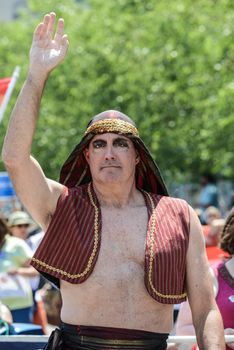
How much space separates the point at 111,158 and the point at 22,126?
1.36 ft

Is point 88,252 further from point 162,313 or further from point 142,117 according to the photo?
point 142,117

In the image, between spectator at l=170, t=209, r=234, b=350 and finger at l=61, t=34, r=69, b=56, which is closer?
finger at l=61, t=34, r=69, b=56

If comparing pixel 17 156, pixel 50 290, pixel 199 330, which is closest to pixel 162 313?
pixel 199 330

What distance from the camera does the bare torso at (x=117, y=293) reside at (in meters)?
4.09

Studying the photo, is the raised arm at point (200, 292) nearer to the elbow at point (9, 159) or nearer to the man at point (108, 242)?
the man at point (108, 242)

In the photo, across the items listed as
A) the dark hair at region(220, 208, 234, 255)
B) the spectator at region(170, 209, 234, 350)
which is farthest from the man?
the dark hair at region(220, 208, 234, 255)

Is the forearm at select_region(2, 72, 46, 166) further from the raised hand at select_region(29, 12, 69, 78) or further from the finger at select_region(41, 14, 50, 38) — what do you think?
the finger at select_region(41, 14, 50, 38)

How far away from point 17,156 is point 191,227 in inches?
32.4

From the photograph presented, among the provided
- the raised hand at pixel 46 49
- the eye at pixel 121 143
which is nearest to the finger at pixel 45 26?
the raised hand at pixel 46 49

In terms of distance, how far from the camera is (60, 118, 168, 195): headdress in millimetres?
4348

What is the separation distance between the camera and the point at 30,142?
412cm

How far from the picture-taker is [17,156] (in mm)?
4082

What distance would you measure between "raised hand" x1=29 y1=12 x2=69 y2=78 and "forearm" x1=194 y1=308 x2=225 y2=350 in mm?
1231

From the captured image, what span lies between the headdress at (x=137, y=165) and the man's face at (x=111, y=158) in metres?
0.03
